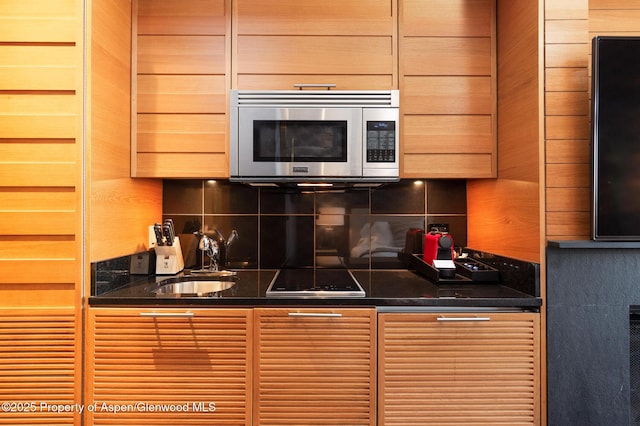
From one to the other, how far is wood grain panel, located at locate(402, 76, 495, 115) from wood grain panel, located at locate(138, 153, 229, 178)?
96 cm

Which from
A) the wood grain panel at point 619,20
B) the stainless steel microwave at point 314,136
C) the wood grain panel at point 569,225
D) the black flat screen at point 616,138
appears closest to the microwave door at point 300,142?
the stainless steel microwave at point 314,136

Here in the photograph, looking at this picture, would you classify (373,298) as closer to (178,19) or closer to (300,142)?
(300,142)

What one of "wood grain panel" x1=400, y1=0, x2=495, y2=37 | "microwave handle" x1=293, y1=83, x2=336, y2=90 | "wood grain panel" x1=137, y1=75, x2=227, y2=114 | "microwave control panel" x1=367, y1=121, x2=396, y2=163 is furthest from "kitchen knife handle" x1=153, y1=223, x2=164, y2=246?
"wood grain panel" x1=400, y1=0, x2=495, y2=37

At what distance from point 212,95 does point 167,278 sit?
96 centimetres

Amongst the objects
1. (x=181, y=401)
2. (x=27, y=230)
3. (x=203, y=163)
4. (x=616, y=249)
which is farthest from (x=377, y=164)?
(x=27, y=230)

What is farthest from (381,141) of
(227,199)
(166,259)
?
(166,259)

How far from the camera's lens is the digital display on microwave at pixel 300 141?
181cm

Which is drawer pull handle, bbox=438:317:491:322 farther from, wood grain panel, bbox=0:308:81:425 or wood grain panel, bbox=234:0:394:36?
wood grain panel, bbox=0:308:81:425

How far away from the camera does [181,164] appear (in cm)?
187

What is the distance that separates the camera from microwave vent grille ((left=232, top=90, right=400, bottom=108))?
1.79 metres

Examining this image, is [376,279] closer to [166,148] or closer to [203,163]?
[203,163]

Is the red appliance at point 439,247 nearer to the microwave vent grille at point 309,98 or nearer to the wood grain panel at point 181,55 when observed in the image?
the microwave vent grille at point 309,98

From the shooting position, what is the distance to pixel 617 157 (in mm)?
1426

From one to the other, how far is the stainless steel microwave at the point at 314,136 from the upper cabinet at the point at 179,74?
6.2 inches
